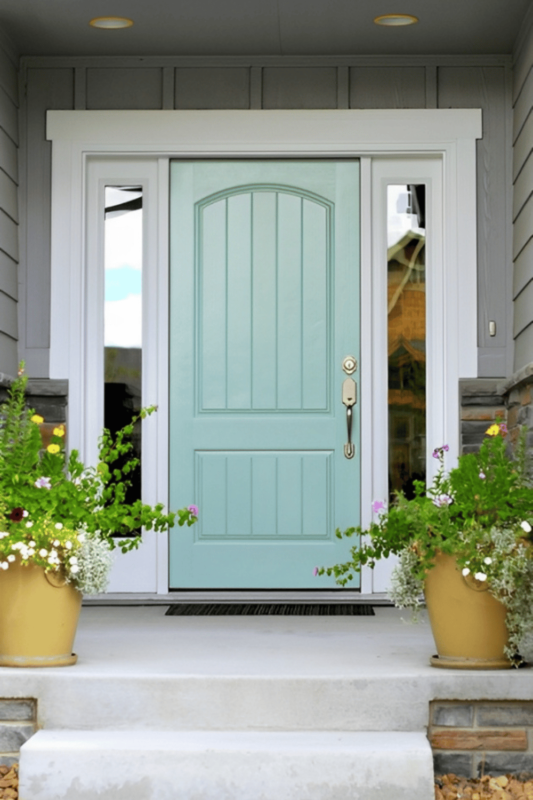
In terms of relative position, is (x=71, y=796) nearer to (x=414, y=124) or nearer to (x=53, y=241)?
(x=53, y=241)

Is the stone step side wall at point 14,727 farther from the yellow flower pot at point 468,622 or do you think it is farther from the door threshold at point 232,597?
the door threshold at point 232,597

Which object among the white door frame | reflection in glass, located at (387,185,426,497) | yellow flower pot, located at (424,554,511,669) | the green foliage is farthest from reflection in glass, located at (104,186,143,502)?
yellow flower pot, located at (424,554,511,669)

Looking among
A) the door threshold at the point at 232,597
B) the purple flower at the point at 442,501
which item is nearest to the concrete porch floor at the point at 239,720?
the purple flower at the point at 442,501

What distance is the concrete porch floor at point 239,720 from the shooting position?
2506 mm

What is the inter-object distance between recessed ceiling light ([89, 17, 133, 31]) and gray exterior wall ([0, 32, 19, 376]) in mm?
409

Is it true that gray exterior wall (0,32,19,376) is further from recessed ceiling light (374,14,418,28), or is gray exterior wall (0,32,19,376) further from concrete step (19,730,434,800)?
concrete step (19,730,434,800)

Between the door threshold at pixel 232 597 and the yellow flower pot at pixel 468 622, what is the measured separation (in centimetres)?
135

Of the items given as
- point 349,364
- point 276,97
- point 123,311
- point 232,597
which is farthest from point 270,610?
point 276,97

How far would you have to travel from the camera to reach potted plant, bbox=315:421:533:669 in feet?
8.90

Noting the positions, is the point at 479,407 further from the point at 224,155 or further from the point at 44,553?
the point at 44,553

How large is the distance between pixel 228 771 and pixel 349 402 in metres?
2.00

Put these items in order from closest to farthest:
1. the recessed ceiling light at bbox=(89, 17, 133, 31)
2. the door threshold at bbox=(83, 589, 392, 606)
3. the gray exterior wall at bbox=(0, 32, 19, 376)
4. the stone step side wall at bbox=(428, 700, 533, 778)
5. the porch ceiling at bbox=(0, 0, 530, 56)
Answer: the stone step side wall at bbox=(428, 700, 533, 778) < the porch ceiling at bbox=(0, 0, 530, 56) < the recessed ceiling light at bbox=(89, 17, 133, 31) < the gray exterior wall at bbox=(0, 32, 19, 376) < the door threshold at bbox=(83, 589, 392, 606)

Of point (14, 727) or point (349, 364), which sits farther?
point (349, 364)

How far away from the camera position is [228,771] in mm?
2516
